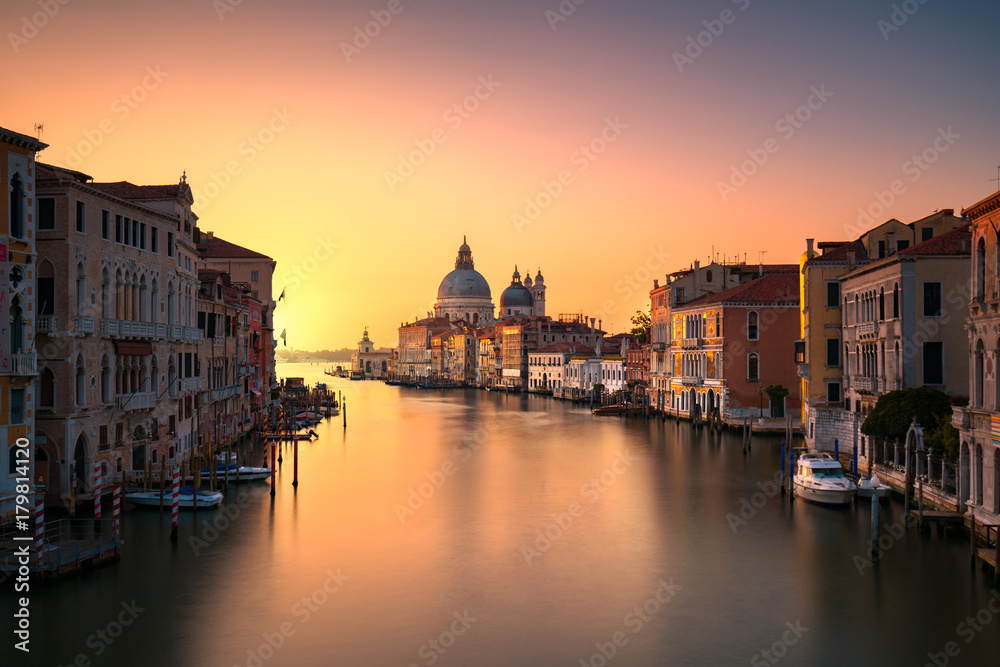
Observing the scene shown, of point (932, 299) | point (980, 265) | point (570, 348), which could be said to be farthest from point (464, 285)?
point (980, 265)

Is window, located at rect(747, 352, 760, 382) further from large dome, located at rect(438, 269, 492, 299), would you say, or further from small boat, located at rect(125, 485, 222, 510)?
large dome, located at rect(438, 269, 492, 299)

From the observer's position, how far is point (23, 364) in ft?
62.9

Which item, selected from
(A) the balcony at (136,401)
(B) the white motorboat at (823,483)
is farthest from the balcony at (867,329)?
(A) the balcony at (136,401)

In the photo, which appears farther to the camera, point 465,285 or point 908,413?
point 465,285

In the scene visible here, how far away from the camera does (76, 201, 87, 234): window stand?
22.1 metres

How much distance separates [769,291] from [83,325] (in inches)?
1378

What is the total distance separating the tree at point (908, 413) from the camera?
79.7ft

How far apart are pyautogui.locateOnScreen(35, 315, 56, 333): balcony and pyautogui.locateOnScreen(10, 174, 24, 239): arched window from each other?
8.15 ft

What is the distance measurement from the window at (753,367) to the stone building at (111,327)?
28232 mm

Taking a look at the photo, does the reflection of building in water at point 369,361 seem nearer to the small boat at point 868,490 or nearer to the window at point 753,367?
the window at point 753,367

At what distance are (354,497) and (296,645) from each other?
46.2ft

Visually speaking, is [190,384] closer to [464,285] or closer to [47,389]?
[47,389]

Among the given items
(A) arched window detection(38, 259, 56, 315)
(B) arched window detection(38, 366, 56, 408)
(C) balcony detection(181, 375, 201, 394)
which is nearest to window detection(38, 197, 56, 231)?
(A) arched window detection(38, 259, 56, 315)

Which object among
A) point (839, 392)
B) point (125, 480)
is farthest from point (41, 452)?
point (839, 392)
